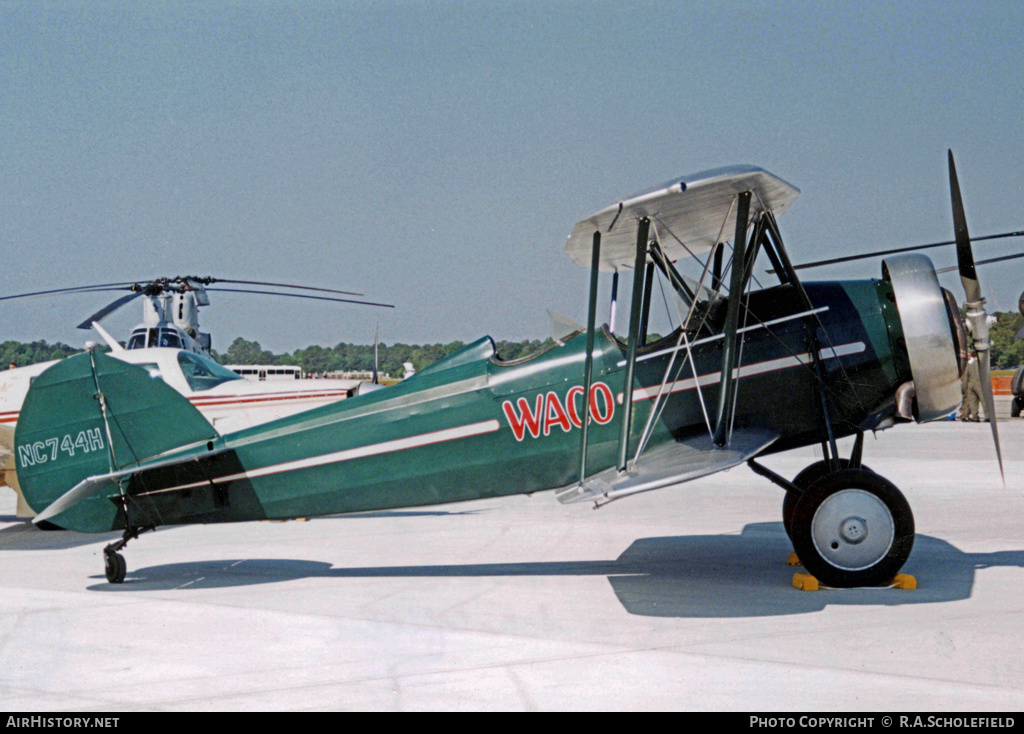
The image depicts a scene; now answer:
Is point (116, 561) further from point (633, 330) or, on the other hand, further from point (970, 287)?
point (970, 287)

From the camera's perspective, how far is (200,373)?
11.8 metres

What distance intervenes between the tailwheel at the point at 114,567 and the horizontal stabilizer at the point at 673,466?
3.64 m

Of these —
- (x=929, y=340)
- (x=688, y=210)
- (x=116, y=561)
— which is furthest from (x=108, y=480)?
(x=929, y=340)

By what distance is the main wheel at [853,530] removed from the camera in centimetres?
624

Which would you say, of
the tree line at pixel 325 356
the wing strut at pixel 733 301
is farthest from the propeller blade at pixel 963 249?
the tree line at pixel 325 356

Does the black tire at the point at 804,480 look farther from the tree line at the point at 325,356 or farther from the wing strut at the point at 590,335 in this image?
the tree line at the point at 325,356

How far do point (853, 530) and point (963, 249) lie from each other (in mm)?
2075

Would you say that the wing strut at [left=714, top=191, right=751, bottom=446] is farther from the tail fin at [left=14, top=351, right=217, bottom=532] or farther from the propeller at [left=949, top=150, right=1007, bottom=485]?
the tail fin at [left=14, top=351, right=217, bottom=532]

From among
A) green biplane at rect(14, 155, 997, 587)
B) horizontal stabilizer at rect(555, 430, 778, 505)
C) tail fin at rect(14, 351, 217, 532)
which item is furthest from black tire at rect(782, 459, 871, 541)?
tail fin at rect(14, 351, 217, 532)

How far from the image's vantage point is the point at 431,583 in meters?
7.02

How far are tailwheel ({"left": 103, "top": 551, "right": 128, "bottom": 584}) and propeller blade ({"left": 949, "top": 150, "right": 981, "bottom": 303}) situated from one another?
6619 mm

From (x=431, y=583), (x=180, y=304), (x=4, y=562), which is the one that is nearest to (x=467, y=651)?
(x=431, y=583)

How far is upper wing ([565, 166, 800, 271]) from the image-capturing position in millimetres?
5711

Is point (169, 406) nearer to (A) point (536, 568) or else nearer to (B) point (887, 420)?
(A) point (536, 568)
